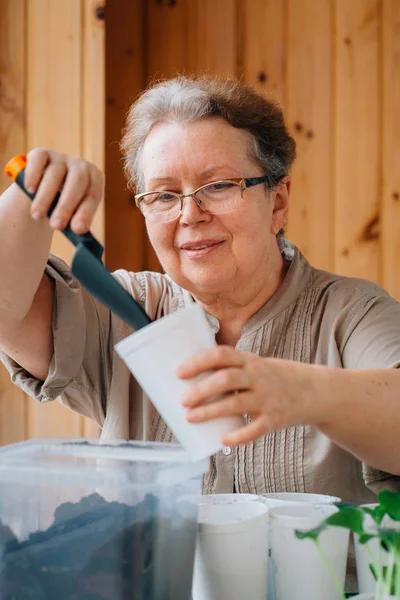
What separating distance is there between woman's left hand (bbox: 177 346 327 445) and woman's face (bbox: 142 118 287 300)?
48 centimetres

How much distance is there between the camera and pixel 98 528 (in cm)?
68

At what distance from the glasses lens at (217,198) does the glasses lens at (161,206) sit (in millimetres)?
49

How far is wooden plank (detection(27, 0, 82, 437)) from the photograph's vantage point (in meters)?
1.98

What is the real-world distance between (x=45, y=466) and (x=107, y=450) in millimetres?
94

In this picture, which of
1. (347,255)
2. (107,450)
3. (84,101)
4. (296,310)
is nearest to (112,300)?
(107,450)

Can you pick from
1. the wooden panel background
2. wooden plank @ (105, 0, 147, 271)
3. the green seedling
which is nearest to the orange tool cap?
the green seedling

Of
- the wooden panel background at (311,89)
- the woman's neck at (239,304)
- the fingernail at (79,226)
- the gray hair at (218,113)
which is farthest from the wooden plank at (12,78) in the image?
the fingernail at (79,226)

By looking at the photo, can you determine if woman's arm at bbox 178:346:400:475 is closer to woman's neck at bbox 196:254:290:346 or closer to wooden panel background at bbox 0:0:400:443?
woman's neck at bbox 196:254:290:346

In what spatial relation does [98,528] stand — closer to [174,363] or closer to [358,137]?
[174,363]

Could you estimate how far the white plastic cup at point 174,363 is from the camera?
0.69 m

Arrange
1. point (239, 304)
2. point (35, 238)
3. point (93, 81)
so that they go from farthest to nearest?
point (93, 81) < point (239, 304) < point (35, 238)

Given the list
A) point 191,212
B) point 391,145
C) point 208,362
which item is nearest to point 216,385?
point 208,362

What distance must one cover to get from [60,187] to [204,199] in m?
0.43

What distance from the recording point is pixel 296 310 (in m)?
1.39
